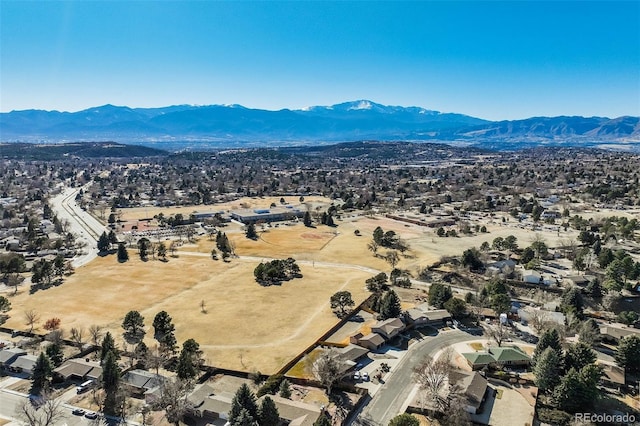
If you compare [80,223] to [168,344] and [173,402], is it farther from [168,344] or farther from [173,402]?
[173,402]

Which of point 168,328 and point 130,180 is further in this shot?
point 130,180

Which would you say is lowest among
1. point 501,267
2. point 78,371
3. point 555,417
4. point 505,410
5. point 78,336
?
point 505,410

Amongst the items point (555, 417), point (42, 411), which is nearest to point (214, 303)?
point (42, 411)

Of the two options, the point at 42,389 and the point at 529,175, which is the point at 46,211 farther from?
the point at 529,175

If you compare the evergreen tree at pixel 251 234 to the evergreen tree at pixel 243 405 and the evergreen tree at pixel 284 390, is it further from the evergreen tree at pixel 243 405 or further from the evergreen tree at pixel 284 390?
the evergreen tree at pixel 243 405

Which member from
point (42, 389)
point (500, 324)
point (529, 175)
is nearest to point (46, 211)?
point (42, 389)
